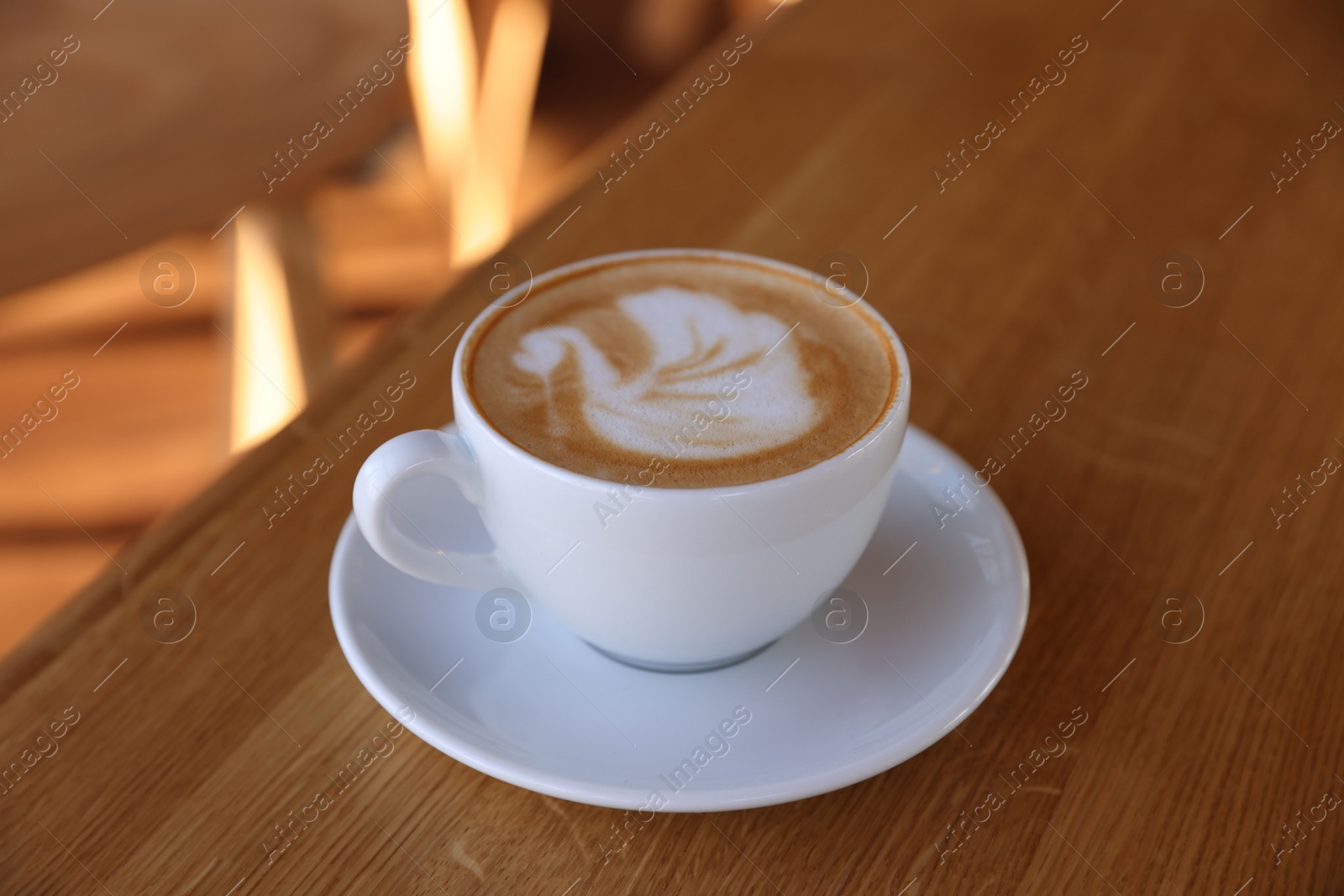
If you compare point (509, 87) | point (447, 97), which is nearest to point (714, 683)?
point (447, 97)

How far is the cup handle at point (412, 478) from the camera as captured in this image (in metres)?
0.62

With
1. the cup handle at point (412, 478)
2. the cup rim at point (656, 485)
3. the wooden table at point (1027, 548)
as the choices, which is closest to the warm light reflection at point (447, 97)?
the wooden table at point (1027, 548)

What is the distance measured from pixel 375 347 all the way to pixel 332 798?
43 cm

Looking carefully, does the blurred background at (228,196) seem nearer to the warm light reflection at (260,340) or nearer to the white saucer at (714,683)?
the warm light reflection at (260,340)

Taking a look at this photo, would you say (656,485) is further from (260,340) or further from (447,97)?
(447,97)

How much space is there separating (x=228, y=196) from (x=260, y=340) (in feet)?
2.11

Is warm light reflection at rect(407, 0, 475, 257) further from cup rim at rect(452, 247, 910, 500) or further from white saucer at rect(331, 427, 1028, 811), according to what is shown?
white saucer at rect(331, 427, 1028, 811)

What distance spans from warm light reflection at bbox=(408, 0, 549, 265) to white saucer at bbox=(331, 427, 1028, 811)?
5.26ft

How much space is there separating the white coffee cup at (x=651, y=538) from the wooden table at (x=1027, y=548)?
104 mm

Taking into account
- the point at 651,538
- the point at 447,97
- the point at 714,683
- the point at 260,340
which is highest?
the point at 651,538

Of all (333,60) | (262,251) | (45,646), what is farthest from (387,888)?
(262,251)

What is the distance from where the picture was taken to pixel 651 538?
1.92 feet

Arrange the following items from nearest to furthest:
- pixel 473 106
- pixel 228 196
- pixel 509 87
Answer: pixel 228 196
pixel 473 106
pixel 509 87

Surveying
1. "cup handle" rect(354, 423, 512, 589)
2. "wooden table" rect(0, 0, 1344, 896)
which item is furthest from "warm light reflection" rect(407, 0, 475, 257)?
"cup handle" rect(354, 423, 512, 589)
